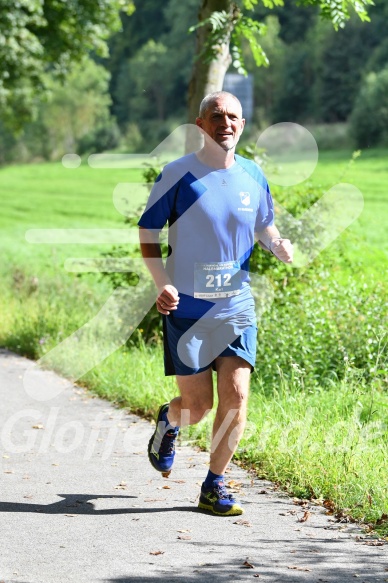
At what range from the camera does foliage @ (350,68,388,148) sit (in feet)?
142

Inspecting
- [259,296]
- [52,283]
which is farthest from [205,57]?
[52,283]

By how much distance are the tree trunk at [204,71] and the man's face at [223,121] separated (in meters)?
5.18

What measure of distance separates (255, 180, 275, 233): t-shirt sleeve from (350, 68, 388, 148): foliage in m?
37.2

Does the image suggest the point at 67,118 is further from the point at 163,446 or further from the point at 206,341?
the point at 206,341

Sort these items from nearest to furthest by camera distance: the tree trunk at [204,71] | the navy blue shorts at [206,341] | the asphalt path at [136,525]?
1. the asphalt path at [136,525]
2. the navy blue shorts at [206,341]
3. the tree trunk at [204,71]

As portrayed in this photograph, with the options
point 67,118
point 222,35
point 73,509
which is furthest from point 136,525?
point 67,118

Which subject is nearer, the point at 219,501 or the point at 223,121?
the point at 223,121

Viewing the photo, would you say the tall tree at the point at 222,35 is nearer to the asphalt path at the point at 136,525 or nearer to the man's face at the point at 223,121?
the asphalt path at the point at 136,525

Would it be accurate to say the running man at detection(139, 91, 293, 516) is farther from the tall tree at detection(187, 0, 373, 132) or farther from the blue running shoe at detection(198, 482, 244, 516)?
the tall tree at detection(187, 0, 373, 132)

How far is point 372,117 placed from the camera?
43656 millimetres

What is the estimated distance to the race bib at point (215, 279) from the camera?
562cm

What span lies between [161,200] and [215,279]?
1.59 ft

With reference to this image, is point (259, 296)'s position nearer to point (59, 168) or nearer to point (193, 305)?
point (193, 305)

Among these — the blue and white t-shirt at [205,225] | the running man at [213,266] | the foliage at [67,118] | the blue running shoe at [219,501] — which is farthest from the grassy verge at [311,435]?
the foliage at [67,118]
